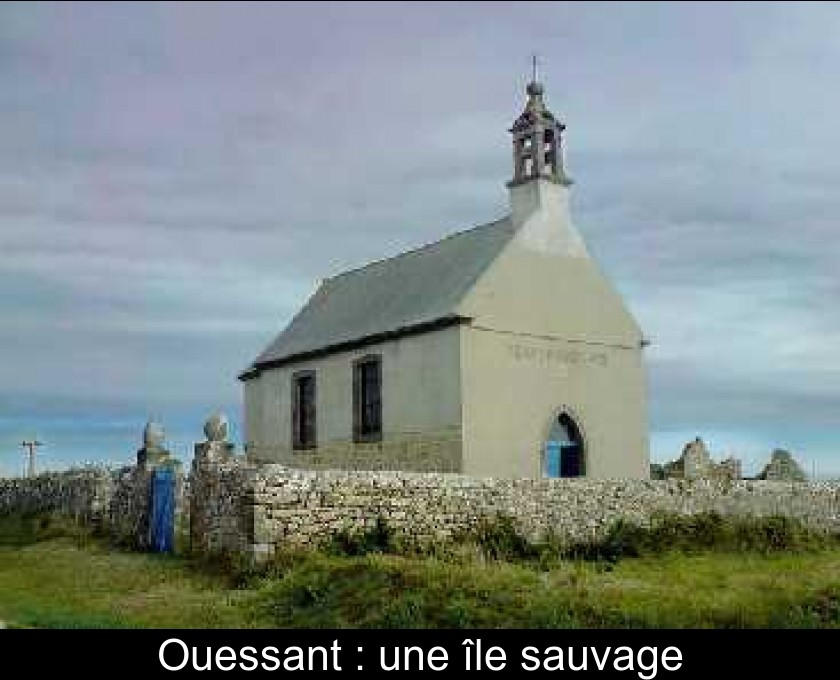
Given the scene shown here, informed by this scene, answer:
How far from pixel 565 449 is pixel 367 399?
5.08 metres

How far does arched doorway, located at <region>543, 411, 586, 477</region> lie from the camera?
27.3 m

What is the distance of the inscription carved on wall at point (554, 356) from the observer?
2673cm

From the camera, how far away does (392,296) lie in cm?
3020

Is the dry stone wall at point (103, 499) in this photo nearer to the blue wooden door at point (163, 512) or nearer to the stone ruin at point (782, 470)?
the blue wooden door at point (163, 512)

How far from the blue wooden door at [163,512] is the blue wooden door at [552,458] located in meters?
9.32

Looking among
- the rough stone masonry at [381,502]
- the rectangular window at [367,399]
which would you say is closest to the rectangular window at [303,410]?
the rectangular window at [367,399]

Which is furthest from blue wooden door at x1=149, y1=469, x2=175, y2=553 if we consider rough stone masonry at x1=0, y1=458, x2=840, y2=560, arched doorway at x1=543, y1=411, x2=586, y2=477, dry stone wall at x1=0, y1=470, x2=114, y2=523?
arched doorway at x1=543, y1=411, x2=586, y2=477

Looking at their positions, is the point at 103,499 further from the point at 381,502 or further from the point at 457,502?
the point at 457,502

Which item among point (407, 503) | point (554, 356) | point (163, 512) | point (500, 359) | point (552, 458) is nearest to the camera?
point (407, 503)

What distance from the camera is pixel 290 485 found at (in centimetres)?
1777

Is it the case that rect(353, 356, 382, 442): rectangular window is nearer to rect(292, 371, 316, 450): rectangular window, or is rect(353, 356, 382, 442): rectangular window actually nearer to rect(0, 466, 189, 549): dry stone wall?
rect(292, 371, 316, 450): rectangular window

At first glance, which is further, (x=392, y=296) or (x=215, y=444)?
(x=392, y=296)

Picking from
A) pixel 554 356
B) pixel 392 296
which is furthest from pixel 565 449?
pixel 392 296
